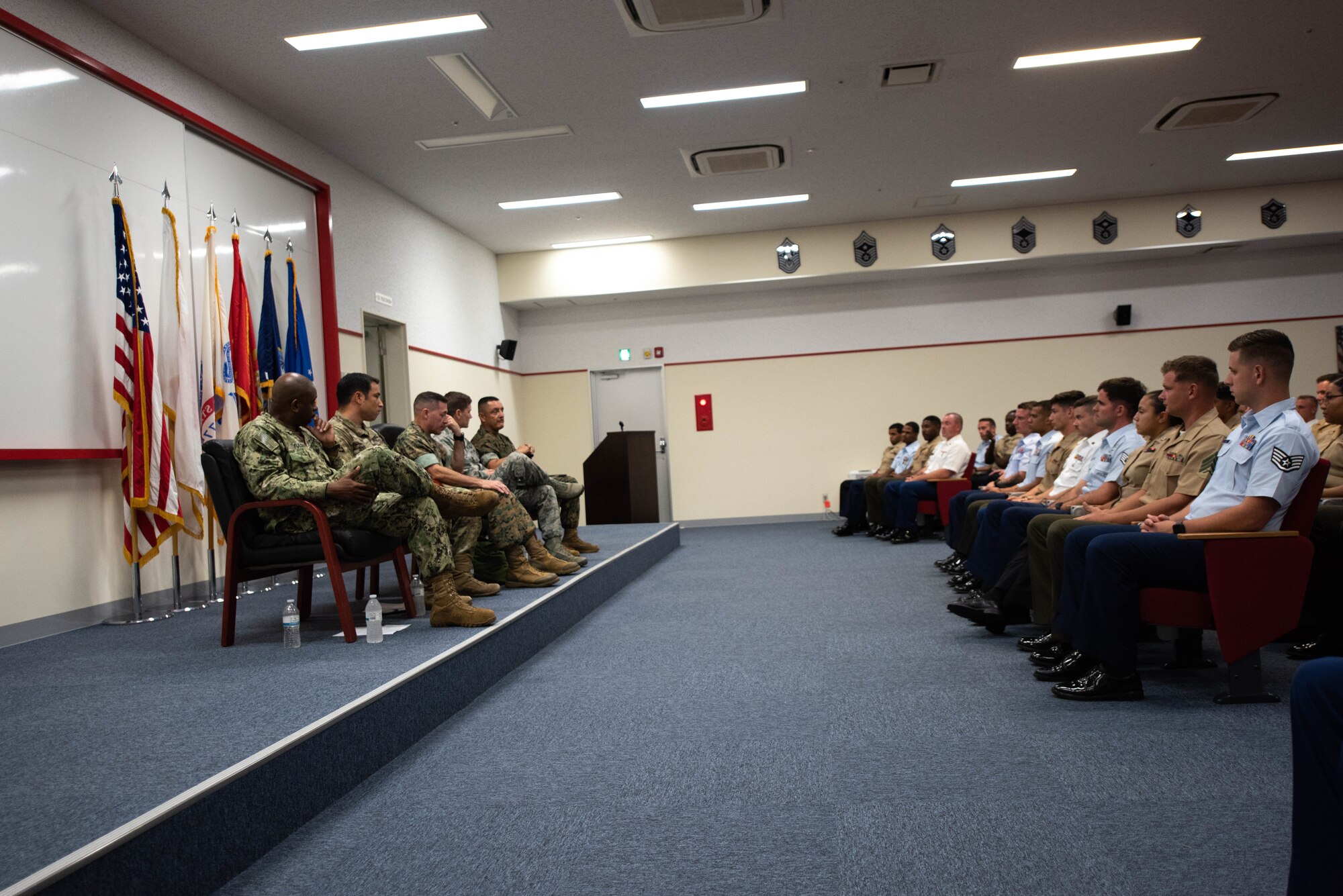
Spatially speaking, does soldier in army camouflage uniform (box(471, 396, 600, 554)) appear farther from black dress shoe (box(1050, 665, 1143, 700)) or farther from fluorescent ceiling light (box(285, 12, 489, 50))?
black dress shoe (box(1050, 665, 1143, 700))

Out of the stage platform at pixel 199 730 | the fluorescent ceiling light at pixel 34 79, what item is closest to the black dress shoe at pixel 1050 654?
the stage platform at pixel 199 730

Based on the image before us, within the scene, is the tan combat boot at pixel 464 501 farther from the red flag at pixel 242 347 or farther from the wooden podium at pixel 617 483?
the wooden podium at pixel 617 483

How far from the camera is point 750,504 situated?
1109cm

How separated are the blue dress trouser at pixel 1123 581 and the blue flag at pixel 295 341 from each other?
16.1ft

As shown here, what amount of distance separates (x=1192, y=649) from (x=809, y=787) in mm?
1832

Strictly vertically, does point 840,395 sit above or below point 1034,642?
above

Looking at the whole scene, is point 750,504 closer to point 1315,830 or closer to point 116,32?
point 116,32

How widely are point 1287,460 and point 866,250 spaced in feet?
25.9

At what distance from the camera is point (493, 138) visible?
6.82 m

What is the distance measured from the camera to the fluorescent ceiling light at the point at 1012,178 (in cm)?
862

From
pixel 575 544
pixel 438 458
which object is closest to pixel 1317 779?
pixel 438 458

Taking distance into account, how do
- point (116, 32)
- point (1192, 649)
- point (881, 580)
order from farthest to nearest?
point (881, 580)
point (116, 32)
point (1192, 649)

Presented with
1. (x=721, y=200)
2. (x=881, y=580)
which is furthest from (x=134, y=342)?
(x=721, y=200)

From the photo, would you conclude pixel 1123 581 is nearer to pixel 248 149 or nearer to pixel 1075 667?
pixel 1075 667
